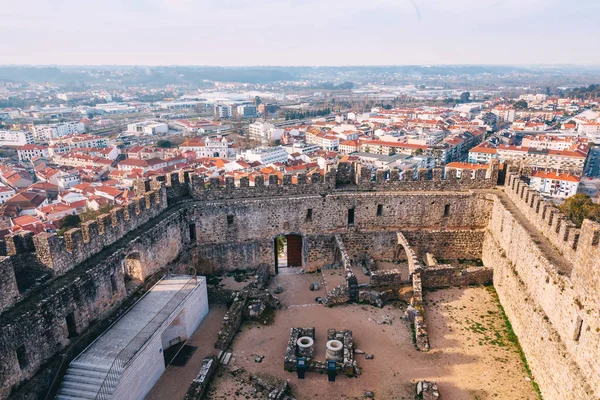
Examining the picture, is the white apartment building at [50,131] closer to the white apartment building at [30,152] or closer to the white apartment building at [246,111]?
the white apartment building at [30,152]

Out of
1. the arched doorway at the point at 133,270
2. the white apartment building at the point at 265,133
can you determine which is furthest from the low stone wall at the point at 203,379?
the white apartment building at the point at 265,133

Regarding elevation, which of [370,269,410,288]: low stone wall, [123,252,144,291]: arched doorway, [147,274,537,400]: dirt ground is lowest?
[147,274,537,400]: dirt ground

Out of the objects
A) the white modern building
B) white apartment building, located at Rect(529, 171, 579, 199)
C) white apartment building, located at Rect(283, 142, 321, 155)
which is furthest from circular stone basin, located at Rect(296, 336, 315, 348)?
white apartment building, located at Rect(283, 142, 321, 155)

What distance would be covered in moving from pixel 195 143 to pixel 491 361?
92.2 metres

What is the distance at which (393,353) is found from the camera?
14.3 metres

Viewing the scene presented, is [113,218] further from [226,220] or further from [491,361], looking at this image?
[491,361]

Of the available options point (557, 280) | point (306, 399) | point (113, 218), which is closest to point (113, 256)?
point (113, 218)

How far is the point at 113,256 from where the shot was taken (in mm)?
14266

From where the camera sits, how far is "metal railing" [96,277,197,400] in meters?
11.3

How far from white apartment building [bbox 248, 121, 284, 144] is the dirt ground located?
10164 cm

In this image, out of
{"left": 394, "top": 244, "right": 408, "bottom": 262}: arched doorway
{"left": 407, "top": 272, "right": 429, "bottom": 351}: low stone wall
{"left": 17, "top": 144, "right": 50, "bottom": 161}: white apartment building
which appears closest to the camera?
{"left": 407, "top": 272, "right": 429, "bottom": 351}: low stone wall

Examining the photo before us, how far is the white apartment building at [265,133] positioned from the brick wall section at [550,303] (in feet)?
335

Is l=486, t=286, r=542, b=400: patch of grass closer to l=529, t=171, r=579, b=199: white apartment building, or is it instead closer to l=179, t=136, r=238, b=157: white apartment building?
l=529, t=171, r=579, b=199: white apartment building

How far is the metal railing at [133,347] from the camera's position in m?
11.3
